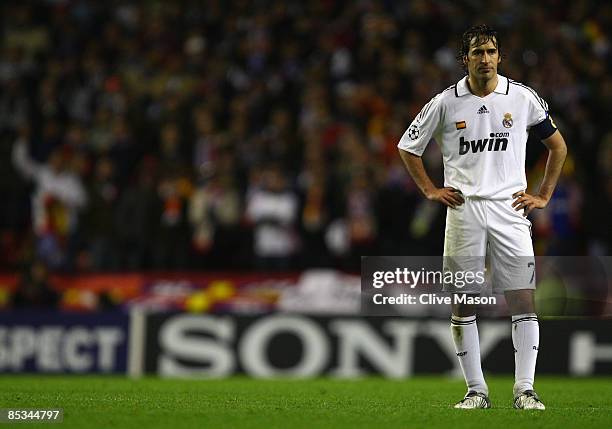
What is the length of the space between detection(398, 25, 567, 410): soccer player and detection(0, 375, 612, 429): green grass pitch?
450 millimetres

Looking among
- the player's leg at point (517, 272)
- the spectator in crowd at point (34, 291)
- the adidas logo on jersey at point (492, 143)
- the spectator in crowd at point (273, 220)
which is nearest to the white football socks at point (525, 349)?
the player's leg at point (517, 272)

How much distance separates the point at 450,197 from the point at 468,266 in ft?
1.59

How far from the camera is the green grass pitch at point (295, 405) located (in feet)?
23.4

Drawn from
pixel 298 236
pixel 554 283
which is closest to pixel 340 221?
pixel 298 236

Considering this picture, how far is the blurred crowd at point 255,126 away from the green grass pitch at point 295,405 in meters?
3.77

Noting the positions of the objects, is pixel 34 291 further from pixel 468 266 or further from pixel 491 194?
pixel 491 194

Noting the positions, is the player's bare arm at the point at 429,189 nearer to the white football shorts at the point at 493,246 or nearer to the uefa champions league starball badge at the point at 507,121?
the white football shorts at the point at 493,246

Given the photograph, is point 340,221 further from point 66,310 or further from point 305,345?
point 66,310

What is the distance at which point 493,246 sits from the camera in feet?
26.2

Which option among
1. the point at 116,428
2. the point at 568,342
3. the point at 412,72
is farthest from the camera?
A: the point at 412,72

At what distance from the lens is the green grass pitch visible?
23.4 feet

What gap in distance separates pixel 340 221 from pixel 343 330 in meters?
1.78

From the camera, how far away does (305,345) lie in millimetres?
14016

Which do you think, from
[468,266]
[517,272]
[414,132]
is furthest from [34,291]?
[517,272]
